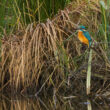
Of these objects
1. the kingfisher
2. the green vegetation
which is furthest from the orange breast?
the green vegetation

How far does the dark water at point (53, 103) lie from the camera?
602cm

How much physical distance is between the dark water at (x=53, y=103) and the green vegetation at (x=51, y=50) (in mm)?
241

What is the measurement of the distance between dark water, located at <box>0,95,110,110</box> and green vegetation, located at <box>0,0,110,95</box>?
241mm

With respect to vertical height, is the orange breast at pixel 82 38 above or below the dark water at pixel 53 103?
above

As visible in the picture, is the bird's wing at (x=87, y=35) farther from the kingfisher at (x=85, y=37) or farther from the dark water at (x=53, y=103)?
the dark water at (x=53, y=103)

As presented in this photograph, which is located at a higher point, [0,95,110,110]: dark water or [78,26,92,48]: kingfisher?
[78,26,92,48]: kingfisher

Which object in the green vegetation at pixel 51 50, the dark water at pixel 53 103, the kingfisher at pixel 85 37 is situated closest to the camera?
the dark water at pixel 53 103

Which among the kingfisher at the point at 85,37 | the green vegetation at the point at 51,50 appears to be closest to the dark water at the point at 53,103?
the green vegetation at the point at 51,50

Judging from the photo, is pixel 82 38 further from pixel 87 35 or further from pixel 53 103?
pixel 53 103

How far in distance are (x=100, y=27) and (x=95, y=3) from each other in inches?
43.4

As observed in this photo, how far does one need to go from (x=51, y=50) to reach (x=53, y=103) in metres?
1.00

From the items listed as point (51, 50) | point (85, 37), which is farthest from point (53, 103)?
point (85, 37)

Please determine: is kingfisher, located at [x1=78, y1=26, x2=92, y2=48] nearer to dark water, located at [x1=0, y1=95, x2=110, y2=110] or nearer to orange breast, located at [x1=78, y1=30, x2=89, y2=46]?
orange breast, located at [x1=78, y1=30, x2=89, y2=46]

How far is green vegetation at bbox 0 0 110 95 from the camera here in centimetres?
668
